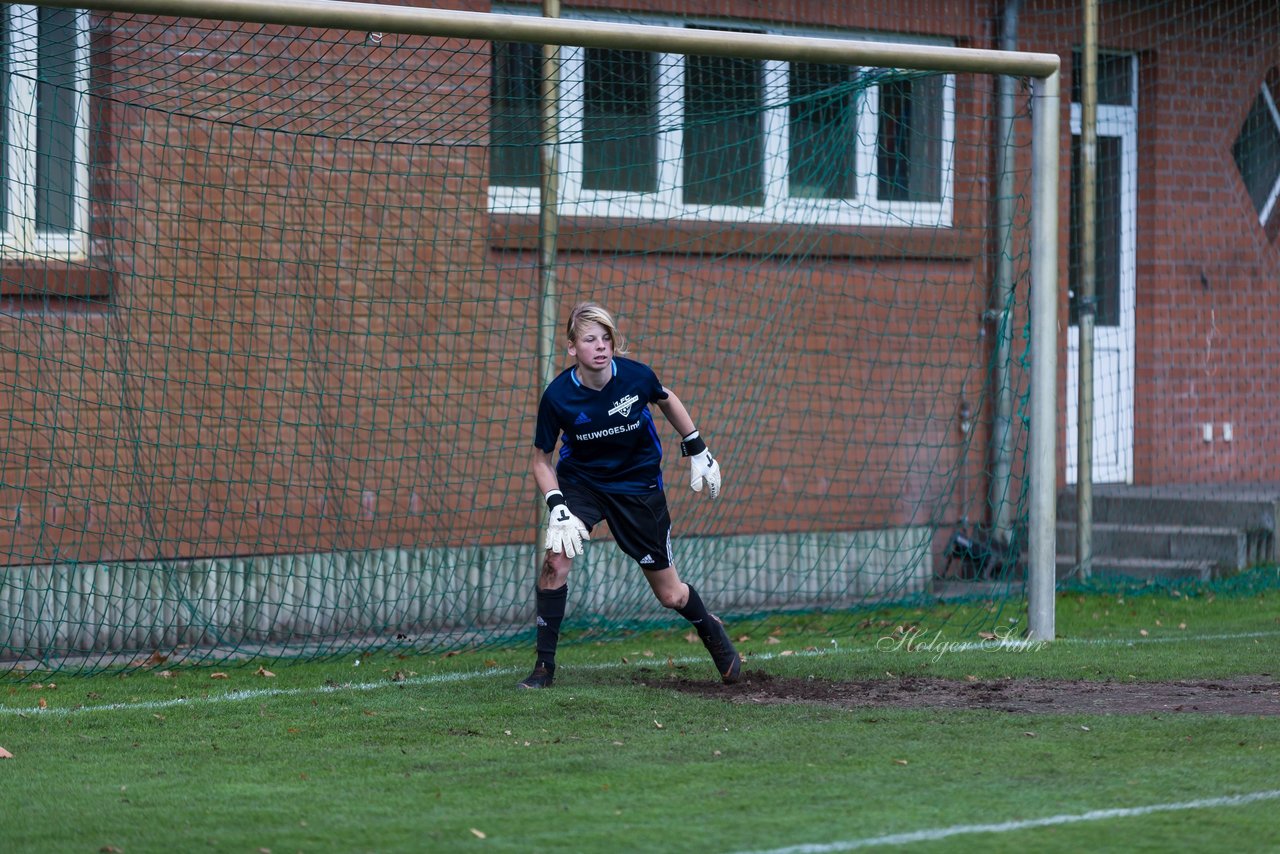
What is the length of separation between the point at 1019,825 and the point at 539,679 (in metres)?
2.85

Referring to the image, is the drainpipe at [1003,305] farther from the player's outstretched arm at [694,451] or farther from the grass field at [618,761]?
the player's outstretched arm at [694,451]

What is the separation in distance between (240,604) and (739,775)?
433 cm

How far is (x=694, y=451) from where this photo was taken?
704 cm

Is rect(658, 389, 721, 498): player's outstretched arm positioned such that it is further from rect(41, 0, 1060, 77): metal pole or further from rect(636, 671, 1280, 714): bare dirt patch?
rect(41, 0, 1060, 77): metal pole

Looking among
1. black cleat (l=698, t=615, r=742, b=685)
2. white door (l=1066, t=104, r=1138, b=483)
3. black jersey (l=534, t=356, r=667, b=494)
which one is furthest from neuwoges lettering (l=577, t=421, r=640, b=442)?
white door (l=1066, t=104, r=1138, b=483)

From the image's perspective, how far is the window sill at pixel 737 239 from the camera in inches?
379

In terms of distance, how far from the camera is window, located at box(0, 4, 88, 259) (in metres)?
8.17

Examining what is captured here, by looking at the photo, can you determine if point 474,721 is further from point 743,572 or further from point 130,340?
point 743,572

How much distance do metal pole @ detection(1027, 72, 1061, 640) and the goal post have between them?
0.05 feet

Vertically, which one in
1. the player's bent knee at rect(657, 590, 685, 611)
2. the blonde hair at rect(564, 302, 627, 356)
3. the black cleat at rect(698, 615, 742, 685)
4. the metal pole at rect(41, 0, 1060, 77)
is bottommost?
the black cleat at rect(698, 615, 742, 685)

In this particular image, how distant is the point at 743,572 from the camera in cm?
1021

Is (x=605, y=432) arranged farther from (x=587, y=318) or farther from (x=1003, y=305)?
(x=1003, y=305)

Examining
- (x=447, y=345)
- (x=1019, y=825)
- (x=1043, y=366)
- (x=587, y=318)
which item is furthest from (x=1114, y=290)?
(x=1019, y=825)

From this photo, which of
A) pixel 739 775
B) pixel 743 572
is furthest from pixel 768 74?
pixel 739 775
